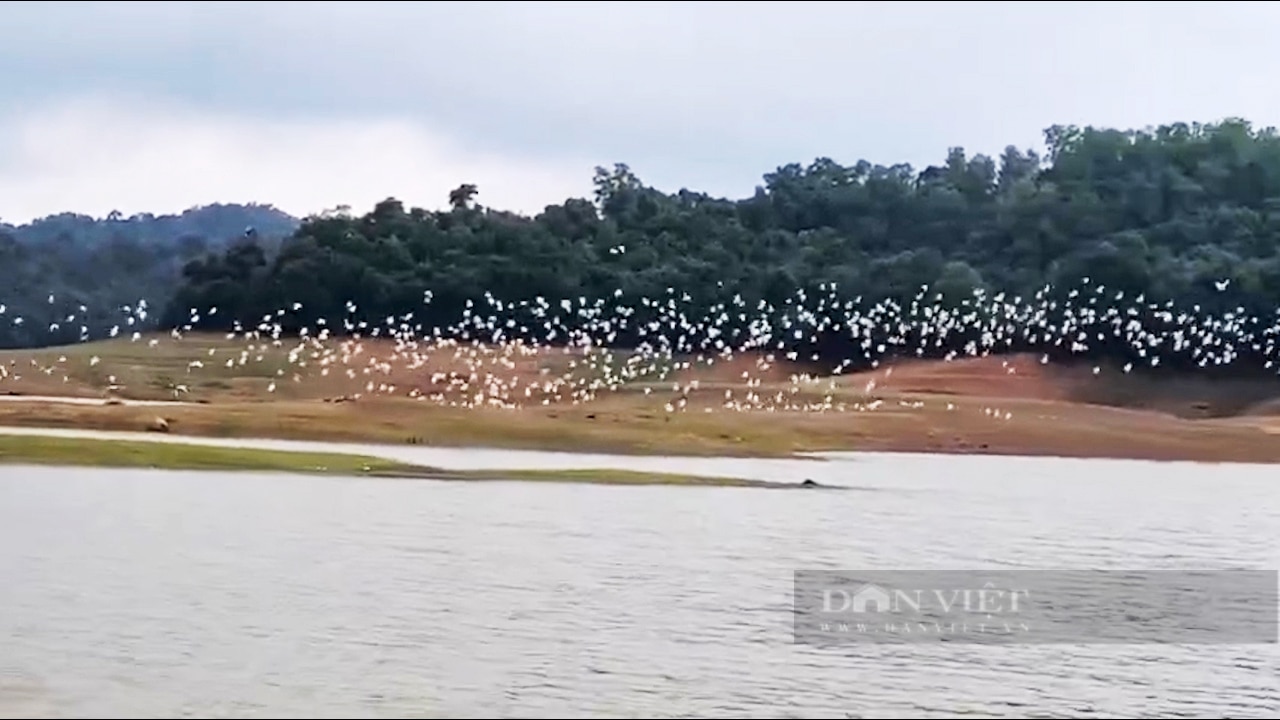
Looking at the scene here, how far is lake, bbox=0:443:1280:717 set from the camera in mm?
13672

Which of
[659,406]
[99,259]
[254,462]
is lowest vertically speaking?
[254,462]

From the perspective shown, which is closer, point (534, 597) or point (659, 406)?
point (534, 597)

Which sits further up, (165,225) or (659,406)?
(165,225)

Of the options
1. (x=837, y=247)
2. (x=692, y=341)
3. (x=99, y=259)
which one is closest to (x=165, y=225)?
(x=99, y=259)

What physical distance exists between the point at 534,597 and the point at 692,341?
31.1m

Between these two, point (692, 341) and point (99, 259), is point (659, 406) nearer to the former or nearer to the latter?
point (692, 341)

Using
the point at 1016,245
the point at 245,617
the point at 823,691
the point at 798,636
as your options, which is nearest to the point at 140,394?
the point at 245,617

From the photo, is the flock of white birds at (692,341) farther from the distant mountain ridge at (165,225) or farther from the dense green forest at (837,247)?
the distant mountain ridge at (165,225)

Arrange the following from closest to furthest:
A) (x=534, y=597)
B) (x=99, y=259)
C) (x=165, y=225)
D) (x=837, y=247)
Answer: (x=534, y=597) < (x=99, y=259) < (x=165, y=225) < (x=837, y=247)

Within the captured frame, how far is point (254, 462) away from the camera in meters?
30.9

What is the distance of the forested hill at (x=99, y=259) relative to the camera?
26938 millimetres

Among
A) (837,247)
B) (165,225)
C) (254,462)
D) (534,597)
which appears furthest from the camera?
(837,247)

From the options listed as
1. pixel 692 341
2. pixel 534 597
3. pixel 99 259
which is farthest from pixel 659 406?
pixel 534 597

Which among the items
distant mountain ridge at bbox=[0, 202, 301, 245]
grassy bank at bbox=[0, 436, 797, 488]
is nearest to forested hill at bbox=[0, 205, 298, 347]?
distant mountain ridge at bbox=[0, 202, 301, 245]
